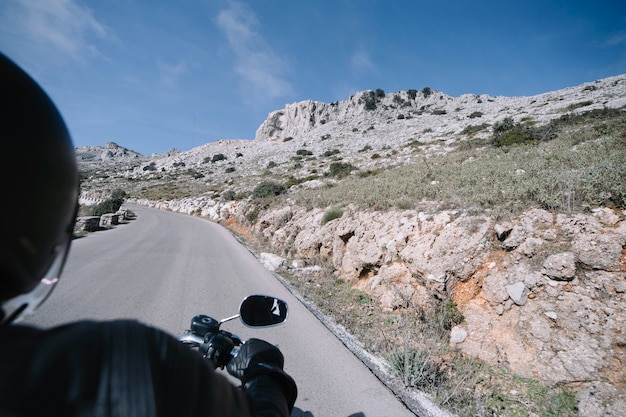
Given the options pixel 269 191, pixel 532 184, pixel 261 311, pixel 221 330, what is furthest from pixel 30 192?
pixel 269 191

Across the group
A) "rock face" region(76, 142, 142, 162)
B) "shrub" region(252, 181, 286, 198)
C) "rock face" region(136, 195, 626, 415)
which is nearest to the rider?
"rock face" region(136, 195, 626, 415)

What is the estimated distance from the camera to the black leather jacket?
48cm

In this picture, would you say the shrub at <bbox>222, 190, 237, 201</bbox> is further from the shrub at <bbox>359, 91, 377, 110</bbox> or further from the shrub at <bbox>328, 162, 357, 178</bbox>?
the shrub at <bbox>359, 91, 377, 110</bbox>

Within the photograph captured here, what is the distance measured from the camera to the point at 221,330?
1.68m

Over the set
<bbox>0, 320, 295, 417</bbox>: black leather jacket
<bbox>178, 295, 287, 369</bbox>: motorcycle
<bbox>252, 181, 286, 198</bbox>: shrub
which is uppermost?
<bbox>252, 181, 286, 198</bbox>: shrub

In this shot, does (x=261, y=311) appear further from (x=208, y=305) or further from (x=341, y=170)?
(x=341, y=170)

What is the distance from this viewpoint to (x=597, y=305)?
3.72 m

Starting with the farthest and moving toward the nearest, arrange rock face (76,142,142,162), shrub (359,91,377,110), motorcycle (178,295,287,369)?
rock face (76,142,142,162) → shrub (359,91,377,110) → motorcycle (178,295,287,369)

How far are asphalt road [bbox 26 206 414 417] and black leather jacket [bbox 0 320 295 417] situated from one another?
8.63 ft

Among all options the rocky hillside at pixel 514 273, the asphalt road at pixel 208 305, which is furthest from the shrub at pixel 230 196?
the rocky hillside at pixel 514 273

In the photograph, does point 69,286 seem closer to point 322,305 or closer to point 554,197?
point 322,305

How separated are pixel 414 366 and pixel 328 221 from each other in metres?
6.93

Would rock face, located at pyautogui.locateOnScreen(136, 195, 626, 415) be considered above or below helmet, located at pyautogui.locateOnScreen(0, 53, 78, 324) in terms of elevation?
below

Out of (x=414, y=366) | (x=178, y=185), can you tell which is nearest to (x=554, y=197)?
(x=414, y=366)
